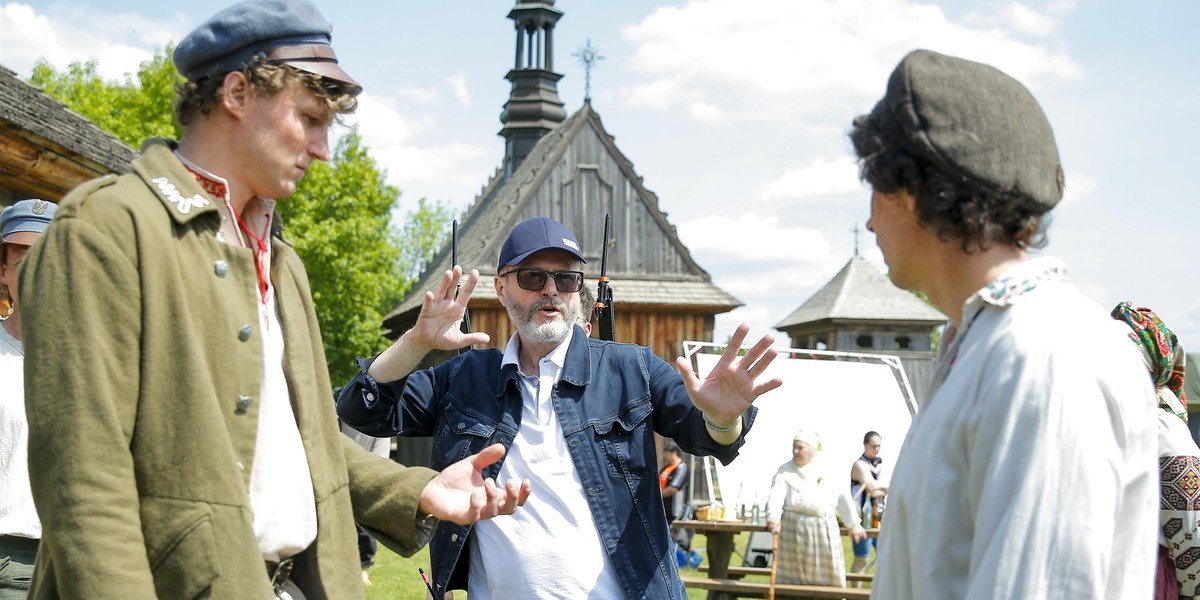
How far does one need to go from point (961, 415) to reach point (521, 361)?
2.32 m

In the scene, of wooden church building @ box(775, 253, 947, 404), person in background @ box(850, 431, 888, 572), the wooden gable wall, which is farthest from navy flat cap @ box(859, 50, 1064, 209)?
wooden church building @ box(775, 253, 947, 404)

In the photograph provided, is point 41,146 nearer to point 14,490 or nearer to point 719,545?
point 719,545

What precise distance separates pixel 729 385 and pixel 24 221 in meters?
2.18

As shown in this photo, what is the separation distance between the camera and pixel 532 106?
36.5 meters

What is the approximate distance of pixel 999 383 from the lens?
1705 mm

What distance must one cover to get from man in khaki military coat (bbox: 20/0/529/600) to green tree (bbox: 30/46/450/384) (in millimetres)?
31173

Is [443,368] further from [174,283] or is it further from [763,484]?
[763,484]

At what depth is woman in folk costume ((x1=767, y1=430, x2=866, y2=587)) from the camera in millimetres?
9789

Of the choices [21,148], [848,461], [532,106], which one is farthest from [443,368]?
[532,106]

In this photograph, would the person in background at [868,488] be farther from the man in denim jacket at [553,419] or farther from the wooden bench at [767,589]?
the man in denim jacket at [553,419]

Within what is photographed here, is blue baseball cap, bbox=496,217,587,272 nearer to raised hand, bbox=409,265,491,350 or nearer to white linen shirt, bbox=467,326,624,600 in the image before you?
raised hand, bbox=409,265,491,350

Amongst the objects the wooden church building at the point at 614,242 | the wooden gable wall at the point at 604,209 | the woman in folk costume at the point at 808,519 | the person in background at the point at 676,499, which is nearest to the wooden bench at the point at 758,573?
the woman in folk costume at the point at 808,519

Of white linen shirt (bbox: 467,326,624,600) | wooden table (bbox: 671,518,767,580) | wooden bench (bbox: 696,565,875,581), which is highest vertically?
white linen shirt (bbox: 467,326,624,600)

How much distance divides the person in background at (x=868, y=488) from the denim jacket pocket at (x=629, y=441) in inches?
301
